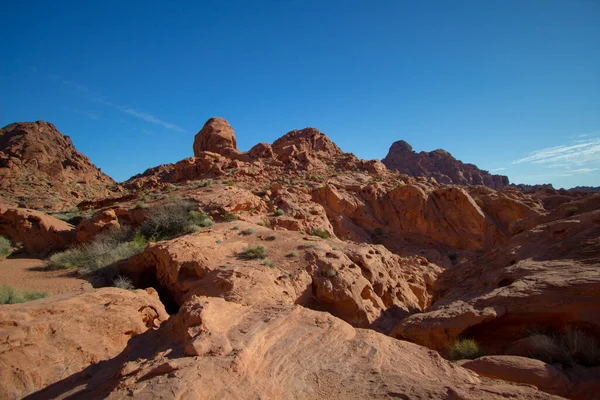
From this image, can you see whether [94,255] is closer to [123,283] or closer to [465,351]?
[123,283]

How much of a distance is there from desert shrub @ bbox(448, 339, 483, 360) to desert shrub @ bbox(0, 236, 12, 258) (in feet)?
53.0

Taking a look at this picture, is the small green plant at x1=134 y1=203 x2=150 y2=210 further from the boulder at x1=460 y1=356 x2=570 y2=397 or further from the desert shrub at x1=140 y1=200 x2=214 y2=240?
the boulder at x1=460 y1=356 x2=570 y2=397

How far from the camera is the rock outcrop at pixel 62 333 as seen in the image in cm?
473

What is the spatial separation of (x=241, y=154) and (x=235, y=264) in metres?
26.4

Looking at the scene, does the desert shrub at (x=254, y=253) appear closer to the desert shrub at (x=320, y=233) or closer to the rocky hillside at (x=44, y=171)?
the desert shrub at (x=320, y=233)

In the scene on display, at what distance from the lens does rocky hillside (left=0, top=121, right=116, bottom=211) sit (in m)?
33.4

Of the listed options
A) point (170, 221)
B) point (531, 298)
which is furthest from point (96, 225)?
point (531, 298)

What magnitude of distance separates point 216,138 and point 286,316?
35043 millimetres

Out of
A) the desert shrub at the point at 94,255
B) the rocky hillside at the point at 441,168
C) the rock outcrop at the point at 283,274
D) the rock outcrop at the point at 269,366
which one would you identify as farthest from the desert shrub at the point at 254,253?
the rocky hillside at the point at 441,168

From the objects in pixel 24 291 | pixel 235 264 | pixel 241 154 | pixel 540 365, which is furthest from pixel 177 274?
pixel 241 154

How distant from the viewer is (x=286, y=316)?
5094 millimetres

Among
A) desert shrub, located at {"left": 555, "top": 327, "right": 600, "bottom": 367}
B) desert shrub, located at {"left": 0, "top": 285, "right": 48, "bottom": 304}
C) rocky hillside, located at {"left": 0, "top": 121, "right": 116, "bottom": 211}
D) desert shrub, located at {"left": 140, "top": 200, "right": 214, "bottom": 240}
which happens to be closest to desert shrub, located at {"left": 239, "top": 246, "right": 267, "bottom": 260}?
desert shrub, located at {"left": 140, "top": 200, "right": 214, "bottom": 240}

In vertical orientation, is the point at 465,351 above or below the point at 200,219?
below

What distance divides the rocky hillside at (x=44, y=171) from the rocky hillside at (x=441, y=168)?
60.6 m
